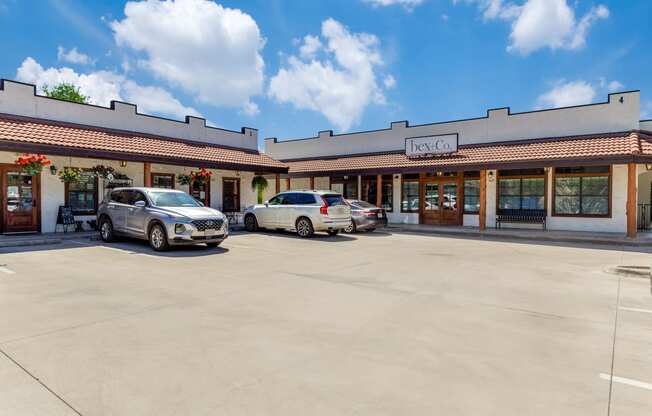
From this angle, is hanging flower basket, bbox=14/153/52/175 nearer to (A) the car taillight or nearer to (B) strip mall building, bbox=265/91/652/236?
(A) the car taillight

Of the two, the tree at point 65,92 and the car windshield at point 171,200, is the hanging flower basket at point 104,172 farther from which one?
the tree at point 65,92

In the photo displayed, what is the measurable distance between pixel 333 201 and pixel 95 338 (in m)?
10.6

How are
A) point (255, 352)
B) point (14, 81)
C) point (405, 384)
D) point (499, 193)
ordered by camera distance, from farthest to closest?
point (499, 193), point (14, 81), point (255, 352), point (405, 384)

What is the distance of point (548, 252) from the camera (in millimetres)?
11531

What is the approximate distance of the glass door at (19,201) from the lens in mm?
13139

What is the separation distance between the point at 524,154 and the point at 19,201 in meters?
18.4

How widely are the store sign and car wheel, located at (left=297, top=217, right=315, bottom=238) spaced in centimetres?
800

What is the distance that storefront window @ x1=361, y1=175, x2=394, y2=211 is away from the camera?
21.5 meters

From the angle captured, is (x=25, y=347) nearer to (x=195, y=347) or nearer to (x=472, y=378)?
(x=195, y=347)

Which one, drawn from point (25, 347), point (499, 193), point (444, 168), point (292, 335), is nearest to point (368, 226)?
point (444, 168)

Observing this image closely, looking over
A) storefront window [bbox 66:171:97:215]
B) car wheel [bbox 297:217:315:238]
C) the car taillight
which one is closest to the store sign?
the car taillight

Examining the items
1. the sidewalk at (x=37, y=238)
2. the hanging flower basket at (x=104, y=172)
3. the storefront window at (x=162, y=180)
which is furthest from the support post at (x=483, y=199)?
the hanging flower basket at (x=104, y=172)

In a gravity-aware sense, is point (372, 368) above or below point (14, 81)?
below

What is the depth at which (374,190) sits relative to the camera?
22.1 metres
